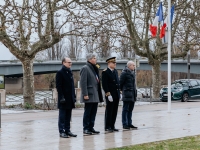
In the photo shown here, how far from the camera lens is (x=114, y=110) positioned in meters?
13.3

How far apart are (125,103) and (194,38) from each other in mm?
21665

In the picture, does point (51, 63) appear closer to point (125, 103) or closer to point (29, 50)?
point (29, 50)

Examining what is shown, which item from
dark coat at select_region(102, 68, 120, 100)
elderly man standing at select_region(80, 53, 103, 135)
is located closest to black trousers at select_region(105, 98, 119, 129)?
dark coat at select_region(102, 68, 120, 100)

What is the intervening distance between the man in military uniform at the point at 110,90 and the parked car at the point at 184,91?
17.6m

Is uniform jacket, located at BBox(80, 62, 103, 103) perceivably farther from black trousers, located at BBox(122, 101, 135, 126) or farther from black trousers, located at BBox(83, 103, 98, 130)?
black trousers, located at BBox(122, 101, 135, 126)

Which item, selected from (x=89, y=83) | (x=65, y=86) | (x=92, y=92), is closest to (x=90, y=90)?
(x=92, y=92)

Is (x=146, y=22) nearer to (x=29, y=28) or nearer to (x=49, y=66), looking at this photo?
(x=29, y=28)

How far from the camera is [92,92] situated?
1242 cm

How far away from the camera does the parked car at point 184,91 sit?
99.9ft

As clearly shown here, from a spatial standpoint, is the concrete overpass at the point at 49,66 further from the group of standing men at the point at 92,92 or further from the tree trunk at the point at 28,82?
the group of standing men at the point at 92,92

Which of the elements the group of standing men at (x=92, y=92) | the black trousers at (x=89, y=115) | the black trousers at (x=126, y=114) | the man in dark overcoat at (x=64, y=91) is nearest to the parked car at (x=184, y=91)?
the black trousers at (x=126, y=114)

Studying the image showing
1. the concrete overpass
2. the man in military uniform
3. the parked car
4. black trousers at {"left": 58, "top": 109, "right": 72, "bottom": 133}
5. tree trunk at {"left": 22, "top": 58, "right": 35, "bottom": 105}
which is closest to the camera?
black trousers at {"left": 58, "top": 109, "right": 72, "bottom": 133}

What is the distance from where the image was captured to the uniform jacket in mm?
12269

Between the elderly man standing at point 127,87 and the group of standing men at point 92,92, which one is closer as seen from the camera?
the group of standing men at point 92,92
